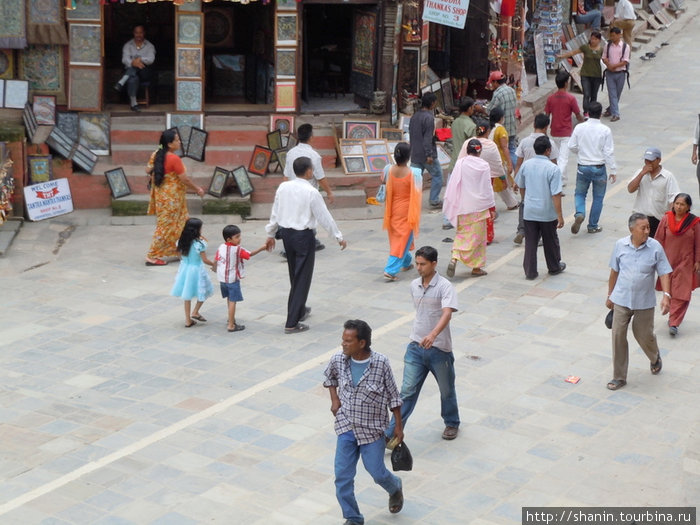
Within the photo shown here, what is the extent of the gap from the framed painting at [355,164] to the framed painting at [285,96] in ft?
4.01

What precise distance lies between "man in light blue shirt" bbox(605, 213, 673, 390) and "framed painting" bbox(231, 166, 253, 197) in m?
6.81

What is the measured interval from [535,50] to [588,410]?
13.2 meters

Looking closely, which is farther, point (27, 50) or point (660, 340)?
point (27, 50)

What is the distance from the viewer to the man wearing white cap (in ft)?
38.4

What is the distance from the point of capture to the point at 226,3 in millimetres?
18812

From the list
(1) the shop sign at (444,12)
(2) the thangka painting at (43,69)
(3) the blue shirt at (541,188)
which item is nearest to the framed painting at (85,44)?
(2) the thangka painting at (43,69)

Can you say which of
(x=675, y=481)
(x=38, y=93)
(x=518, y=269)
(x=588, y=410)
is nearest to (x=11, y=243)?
(x=38, y=93)

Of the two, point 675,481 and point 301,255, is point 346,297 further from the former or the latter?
point 675,481

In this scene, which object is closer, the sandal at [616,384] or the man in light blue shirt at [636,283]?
the man in light blue shirt at [636,283]

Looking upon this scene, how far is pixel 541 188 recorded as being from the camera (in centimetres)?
1234

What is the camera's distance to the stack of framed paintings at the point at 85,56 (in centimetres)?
1579

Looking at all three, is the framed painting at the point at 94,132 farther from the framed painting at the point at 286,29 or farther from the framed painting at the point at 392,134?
the framed painting at the point at 392,134

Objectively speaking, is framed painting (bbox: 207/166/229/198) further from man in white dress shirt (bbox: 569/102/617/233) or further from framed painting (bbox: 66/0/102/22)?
man in white dress shirt (bbox: 569/102/617/233)

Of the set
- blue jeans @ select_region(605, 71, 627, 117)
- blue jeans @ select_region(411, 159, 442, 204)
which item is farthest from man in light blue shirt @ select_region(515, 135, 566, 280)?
blue jeans @ select_region(605, 71, 627, 117)
